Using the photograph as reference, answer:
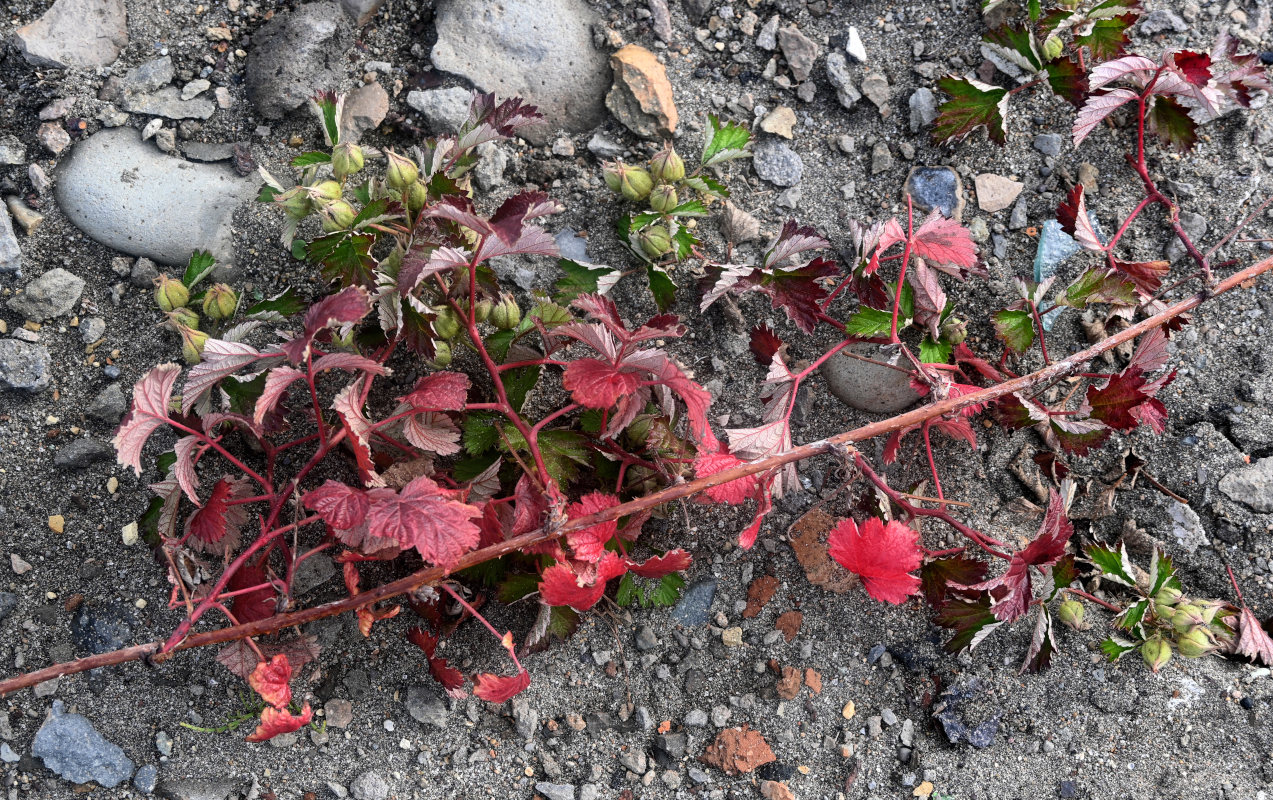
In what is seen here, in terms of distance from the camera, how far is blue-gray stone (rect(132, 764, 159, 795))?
1833 mm

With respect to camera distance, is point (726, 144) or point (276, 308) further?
point (726, 144)

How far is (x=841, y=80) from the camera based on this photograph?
2.12 meters

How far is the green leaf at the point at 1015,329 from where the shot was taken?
1.92 metres

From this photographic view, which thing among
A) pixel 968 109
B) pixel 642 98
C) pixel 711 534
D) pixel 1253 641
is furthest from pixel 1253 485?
pixel 642 98

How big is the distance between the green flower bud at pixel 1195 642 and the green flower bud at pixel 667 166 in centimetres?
144

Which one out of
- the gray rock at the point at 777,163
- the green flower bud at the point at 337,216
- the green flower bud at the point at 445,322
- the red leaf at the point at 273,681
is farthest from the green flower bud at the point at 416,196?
the red leaf at the point at 273,681

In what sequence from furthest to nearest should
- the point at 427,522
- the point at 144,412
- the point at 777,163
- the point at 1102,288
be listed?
the point at 777,163 → the point at 1102,288 → the point at 144,412 → the point at 427,522

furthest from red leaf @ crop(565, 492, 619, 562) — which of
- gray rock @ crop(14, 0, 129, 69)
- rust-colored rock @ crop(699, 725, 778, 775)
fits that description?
gray rock @ crop(14, 0, 129, 69)

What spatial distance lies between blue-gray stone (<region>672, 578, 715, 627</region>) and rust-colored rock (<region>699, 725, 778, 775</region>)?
0.24 m

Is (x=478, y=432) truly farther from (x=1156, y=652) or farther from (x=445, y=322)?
(x=1156, y=652)

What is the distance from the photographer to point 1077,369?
1951 mm

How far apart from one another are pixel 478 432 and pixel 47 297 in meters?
1.03

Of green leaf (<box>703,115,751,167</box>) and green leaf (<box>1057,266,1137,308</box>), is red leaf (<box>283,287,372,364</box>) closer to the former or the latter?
green leaf (<box>703,115,751,167</box>)

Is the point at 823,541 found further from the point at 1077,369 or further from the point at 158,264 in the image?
the point at 158,264
